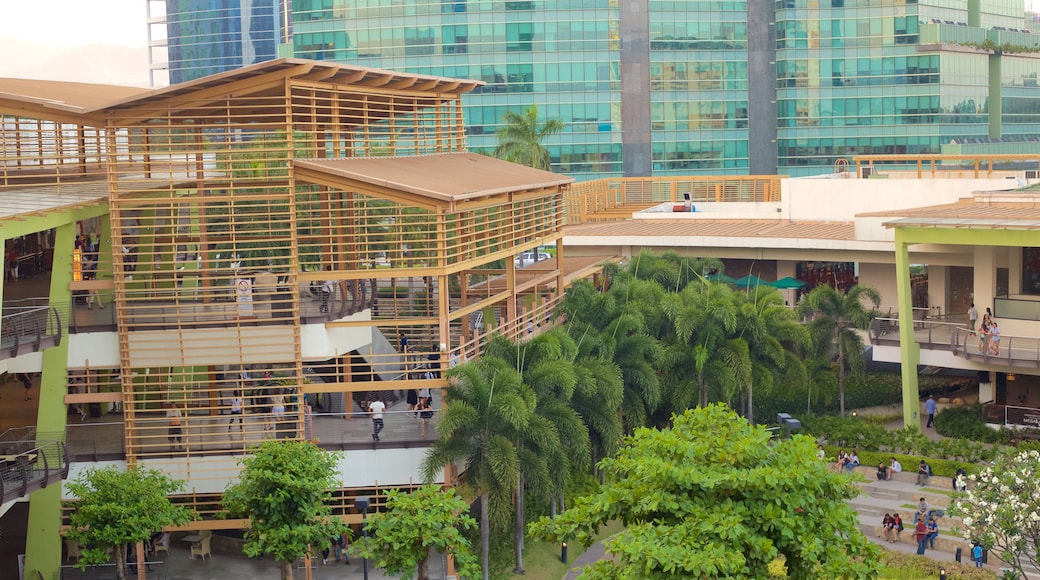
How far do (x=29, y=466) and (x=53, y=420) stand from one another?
3063 mm

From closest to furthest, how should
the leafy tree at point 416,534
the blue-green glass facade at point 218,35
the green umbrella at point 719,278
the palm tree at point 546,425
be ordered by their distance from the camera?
the leafy tree at point 416,534 → the palm tree at point 546,425 → the green umbrella at point 719,278 → the blue-green glass facade at point 218,35

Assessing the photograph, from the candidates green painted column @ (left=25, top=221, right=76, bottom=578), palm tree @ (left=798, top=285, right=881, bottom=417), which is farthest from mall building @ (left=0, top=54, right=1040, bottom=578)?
palm tree @ (left=798, top=285, right=881, bottom=417)

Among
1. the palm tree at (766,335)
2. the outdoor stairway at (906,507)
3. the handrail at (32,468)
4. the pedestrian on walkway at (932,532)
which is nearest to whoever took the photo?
the handrail at (32,468)

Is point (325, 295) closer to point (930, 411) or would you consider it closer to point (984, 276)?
point (930, 411)

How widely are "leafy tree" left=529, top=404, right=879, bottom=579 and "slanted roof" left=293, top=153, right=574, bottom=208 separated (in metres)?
11.3

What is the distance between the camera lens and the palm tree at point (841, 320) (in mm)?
45812

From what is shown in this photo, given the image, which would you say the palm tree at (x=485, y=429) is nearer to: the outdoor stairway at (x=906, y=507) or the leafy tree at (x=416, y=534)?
the leafy tree at (x=416, y=534)

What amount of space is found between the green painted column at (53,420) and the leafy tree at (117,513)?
2.18 meters

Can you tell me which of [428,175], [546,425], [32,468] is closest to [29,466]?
[32,468]

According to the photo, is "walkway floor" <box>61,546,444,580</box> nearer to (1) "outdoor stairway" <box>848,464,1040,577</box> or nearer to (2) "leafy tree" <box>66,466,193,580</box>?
(2) "leafy tree" <box>66,466,193,580</box>

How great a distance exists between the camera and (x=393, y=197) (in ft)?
103

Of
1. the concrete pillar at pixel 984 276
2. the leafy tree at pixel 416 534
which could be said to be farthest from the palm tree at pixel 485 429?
the concrete pillar at pixel 984 276

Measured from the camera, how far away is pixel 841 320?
4622 cm

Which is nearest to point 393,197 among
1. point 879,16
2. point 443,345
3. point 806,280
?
point 443,345
